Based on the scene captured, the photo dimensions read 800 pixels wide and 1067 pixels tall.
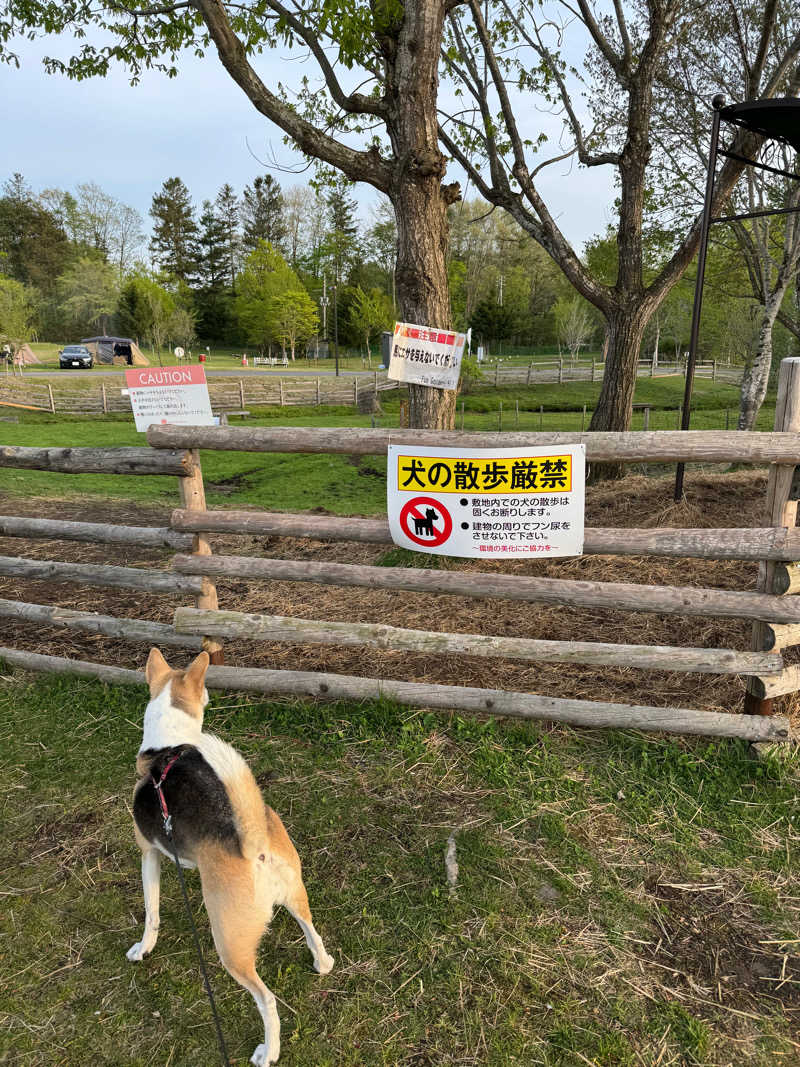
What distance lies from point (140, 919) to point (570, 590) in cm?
270

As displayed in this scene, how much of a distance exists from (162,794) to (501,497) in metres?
2.29

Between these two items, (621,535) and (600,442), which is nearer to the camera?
(600,442)

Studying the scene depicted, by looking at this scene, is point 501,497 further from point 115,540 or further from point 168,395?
point 168,395

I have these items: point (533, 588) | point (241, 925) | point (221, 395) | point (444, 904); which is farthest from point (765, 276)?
point (221, 395)

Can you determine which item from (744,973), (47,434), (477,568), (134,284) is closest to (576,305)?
(134,284)

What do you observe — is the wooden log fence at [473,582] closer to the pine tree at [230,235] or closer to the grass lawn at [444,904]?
the grass lawn at [444,904]

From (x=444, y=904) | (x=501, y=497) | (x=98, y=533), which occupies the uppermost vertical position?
(x=501, y=497)

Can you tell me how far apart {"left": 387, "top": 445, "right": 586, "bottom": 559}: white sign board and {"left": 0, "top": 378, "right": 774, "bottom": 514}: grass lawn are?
5.28 meters

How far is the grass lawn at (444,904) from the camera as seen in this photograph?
7.41 feet

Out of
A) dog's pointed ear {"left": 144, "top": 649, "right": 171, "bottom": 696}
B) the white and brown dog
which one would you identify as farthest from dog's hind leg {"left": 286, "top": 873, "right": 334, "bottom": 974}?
dog's pointed ear {"left": 144, "top": 649, "right": 171, "bottom": 696}

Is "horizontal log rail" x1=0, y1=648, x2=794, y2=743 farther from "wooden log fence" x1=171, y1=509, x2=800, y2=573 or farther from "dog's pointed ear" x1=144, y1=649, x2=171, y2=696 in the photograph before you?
"dog's pointed ear" x1=144, y1=649, x2=171, y2=696

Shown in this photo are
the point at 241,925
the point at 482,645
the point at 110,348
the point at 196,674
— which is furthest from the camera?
the point at 110,348

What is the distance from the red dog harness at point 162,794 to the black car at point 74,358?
46.4 metres

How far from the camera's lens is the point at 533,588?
12.6 feet
